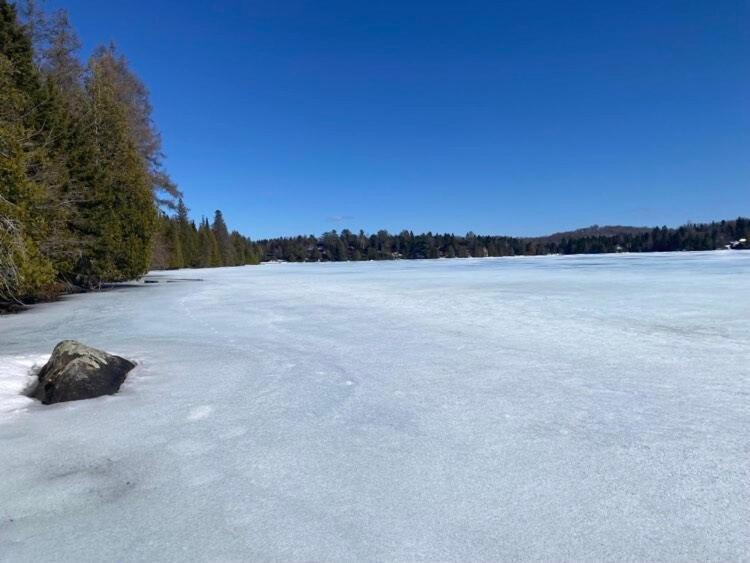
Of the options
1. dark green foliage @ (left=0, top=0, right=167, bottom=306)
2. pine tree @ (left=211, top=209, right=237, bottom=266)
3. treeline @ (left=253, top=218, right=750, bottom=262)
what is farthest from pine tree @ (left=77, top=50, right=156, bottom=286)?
treeline @ (left=253, top=218, right=750, bottom=262)

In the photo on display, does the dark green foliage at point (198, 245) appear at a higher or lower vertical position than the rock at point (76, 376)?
higher

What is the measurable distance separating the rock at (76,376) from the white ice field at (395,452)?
278 mm

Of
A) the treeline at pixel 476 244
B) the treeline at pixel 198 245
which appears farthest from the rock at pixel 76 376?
the treeline at pixel 476 244

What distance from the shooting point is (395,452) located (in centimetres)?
332

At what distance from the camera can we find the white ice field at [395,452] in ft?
7.67

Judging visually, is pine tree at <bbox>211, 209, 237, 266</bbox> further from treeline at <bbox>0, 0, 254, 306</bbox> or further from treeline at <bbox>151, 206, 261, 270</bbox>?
treeline at <bbox>0, 0, 254, 306</bbox>

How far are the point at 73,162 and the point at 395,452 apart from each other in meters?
17.8

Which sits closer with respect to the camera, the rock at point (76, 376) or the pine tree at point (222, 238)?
the rock at point (76, 376)

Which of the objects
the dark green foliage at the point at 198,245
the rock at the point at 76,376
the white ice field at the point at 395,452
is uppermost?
the dark green foliage at the point at 198,245

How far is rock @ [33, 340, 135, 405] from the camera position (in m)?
4.73

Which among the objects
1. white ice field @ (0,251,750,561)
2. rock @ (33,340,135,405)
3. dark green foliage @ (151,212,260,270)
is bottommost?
white ice field @ (0,251,750,561)

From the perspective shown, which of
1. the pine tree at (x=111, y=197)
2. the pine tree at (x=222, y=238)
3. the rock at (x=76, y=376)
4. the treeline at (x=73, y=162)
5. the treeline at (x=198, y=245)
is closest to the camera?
the rock at (x=76, y=376)

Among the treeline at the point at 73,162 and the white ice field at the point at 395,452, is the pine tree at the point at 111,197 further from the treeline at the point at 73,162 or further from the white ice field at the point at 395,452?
the white ice field at the point at 395,452

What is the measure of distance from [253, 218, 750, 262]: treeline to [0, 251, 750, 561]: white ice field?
101 m
